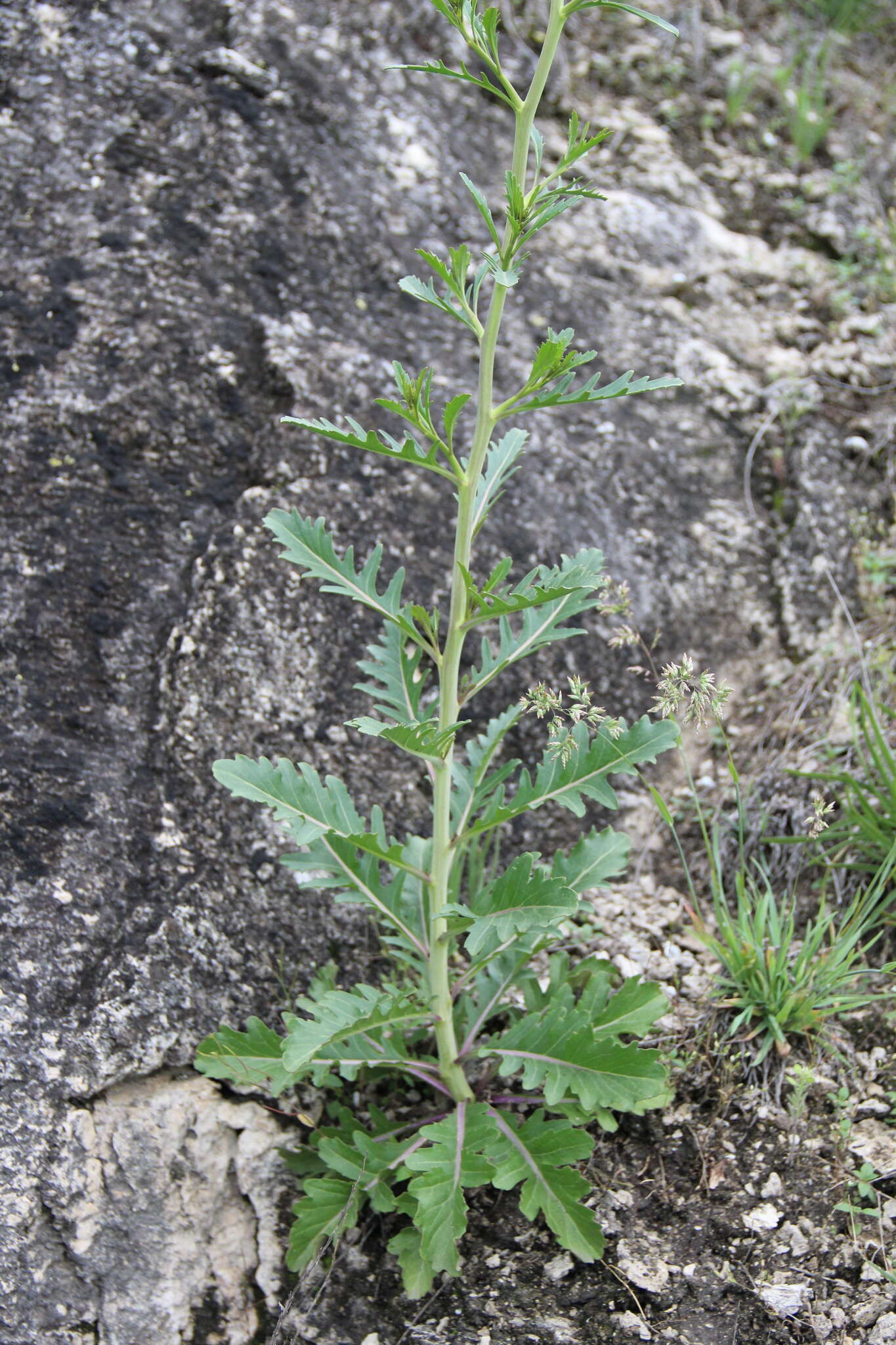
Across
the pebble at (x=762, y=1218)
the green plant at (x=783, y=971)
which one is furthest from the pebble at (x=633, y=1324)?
the green plant at (x=783, y=971)

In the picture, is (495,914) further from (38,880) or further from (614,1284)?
(38,880)

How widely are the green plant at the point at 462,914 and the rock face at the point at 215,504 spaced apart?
0.91ft

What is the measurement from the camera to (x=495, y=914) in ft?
6.45

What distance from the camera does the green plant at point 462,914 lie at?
180 centimetres

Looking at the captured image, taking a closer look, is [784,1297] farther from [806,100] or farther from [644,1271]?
[806,100]

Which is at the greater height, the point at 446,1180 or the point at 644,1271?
the point at 446,1180

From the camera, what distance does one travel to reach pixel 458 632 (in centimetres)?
199

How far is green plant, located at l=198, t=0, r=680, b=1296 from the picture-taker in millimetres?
1801

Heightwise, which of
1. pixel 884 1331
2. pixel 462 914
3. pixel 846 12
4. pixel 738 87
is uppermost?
pixel 846 12

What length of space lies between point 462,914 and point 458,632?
574mm

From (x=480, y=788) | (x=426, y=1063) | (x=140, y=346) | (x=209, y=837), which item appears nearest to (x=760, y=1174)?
(x=426, y=1063)

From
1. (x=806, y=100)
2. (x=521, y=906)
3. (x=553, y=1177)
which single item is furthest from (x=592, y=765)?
(x=806, y=100)

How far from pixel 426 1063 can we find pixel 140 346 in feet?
7.46

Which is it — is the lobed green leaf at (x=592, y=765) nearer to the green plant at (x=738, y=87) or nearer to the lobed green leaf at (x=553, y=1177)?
the lobed green leaf at (x=553, y=1177)
